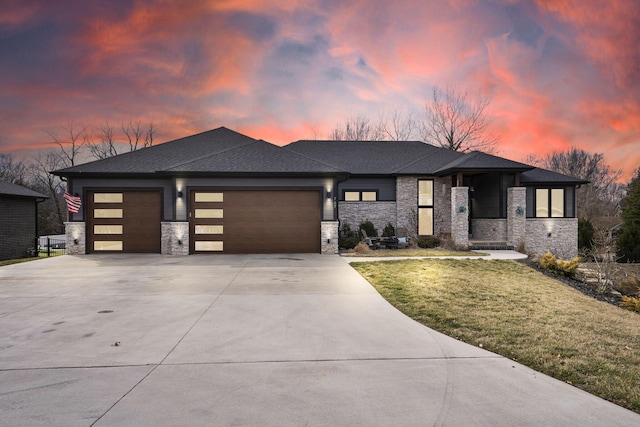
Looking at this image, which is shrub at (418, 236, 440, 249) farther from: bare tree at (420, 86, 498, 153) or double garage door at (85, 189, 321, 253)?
bare tree at (420, 86, 498, 153)

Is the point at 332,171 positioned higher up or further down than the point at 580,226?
higher up

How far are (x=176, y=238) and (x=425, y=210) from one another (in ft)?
45.3

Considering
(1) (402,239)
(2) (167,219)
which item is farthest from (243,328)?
(1) (402,239)

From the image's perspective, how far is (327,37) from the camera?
58.7ft

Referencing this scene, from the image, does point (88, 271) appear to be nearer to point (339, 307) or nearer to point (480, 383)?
point (339, 307)

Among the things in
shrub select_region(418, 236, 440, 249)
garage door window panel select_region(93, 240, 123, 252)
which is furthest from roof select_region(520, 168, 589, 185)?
garage door window panel select_region(93, 240, 123, 252)

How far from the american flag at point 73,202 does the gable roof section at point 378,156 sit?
40.5 ft

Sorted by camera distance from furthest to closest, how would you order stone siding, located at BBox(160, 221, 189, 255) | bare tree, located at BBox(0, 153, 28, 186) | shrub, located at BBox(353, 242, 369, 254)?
1. bare tree, located at BBox(0, 153, 28, 186)
2. shrub, located at BBox(353, 242, 369, 254)
3. stone siding, located at BBox(160, 221, 189, 255)

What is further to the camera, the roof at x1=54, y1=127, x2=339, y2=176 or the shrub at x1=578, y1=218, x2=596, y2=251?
the shrub at x1=578, y1=218, x2=596, y2=251

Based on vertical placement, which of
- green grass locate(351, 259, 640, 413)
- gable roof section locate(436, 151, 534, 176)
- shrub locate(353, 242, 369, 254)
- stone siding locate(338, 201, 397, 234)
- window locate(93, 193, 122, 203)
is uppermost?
gable roof section locate(436, 151, 534, 176)

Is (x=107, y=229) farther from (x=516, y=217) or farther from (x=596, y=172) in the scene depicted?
(x=596, y=172)

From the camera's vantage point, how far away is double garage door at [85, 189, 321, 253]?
15.4 meters

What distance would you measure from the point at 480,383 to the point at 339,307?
10.8ft

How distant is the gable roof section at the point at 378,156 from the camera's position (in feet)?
66.8
